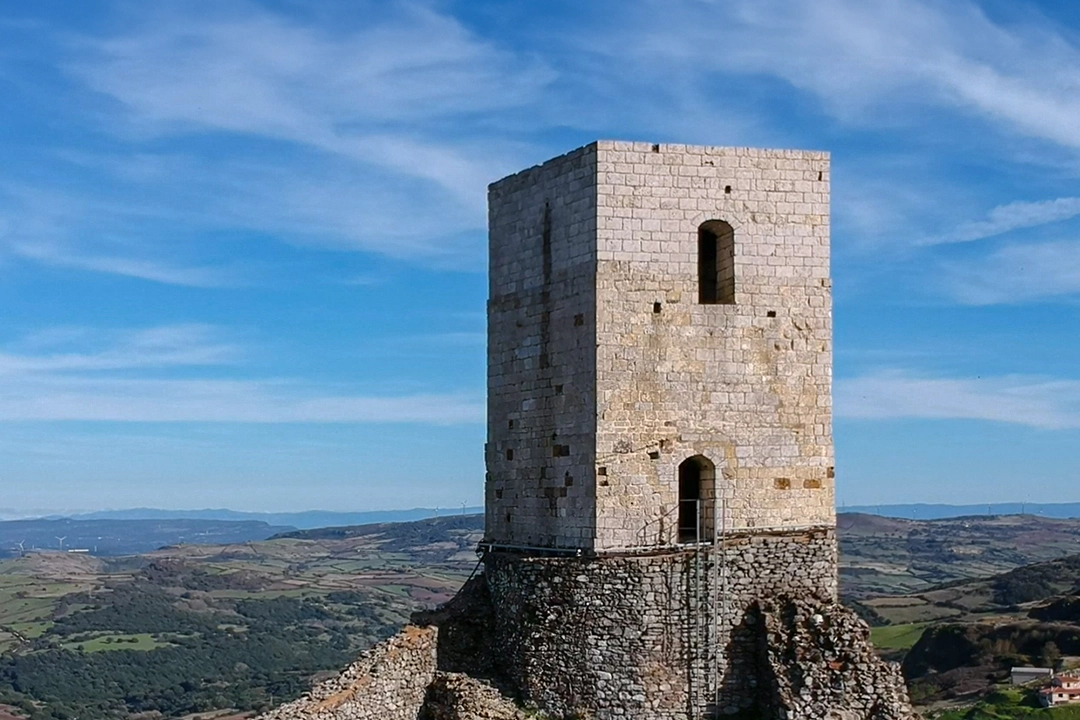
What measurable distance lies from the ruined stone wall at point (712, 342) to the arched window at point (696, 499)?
174 millimetres

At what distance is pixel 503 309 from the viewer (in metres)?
19.3

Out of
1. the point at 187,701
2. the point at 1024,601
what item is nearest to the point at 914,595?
the point at 1024,601

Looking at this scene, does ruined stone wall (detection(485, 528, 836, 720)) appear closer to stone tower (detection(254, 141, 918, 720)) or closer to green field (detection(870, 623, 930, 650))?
stone tower (detection(254, 141, 918, 720))

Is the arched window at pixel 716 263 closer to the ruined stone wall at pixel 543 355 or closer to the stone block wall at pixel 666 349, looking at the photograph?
the stone block wall at pixel 666 349

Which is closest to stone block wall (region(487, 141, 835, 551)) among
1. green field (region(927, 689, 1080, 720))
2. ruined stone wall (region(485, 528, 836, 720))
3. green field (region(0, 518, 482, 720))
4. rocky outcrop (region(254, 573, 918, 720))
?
ruined stone wall (region(485, 528, 836, 720))

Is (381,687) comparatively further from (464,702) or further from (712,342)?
(712,342)

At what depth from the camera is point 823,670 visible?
1664 cm

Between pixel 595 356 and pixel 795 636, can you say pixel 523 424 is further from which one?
pixel 795 636

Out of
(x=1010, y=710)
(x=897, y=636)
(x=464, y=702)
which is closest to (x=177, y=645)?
(x=897, y=636)

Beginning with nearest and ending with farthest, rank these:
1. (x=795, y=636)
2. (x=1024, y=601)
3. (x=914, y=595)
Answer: (x=795, y=636) < (x=1024, y=601) < (x=914, y=595)

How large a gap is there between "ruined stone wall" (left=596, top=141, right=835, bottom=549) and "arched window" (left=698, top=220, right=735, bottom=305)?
11 cm

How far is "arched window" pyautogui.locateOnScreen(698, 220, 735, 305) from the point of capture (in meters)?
18.1

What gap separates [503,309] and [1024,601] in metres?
112

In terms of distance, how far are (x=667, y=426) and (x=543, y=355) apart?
82.5 inches
